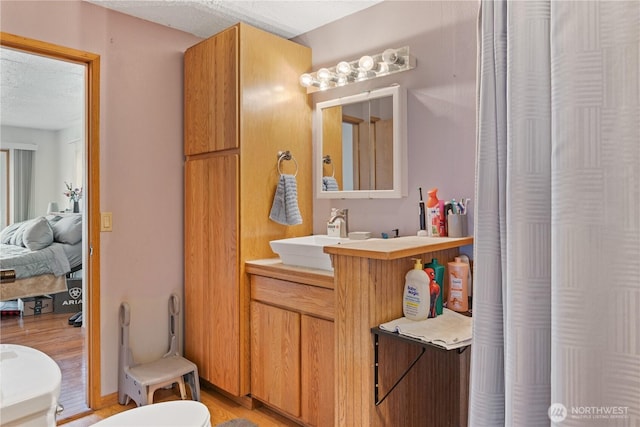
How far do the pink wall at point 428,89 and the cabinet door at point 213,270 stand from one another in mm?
777

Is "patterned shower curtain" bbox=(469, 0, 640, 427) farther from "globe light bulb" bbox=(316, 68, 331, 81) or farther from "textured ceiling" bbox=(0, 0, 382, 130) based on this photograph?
"textured ceiling" bbox=(0, 0, 382, 130)

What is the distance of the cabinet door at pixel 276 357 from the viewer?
218cm

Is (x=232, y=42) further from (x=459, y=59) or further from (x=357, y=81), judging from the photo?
(x=459, y=59)

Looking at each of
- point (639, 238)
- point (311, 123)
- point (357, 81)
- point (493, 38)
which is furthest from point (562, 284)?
point (311, 123)

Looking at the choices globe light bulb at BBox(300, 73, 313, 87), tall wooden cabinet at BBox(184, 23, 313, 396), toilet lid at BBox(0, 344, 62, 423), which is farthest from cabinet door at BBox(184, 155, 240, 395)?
toilet lid at BBox(0, 344, 62, 423)

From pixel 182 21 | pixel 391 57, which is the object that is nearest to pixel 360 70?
pixel 391 57

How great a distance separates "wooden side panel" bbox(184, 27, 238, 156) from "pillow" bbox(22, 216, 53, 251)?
4.47 feet

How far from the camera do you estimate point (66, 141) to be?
160 inches

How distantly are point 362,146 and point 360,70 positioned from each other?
0.44m

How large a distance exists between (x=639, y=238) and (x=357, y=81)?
6.67 feet

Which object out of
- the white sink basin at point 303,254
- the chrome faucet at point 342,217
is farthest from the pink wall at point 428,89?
the white sink basin at point 303,254

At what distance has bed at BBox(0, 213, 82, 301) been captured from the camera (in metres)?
2.84

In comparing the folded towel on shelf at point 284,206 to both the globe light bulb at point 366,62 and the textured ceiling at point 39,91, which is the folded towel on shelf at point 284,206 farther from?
the textured ceiling at point 39,91

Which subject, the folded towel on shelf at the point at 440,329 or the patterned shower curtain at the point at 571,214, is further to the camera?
the folded towel on shelf at the point at 440,329
